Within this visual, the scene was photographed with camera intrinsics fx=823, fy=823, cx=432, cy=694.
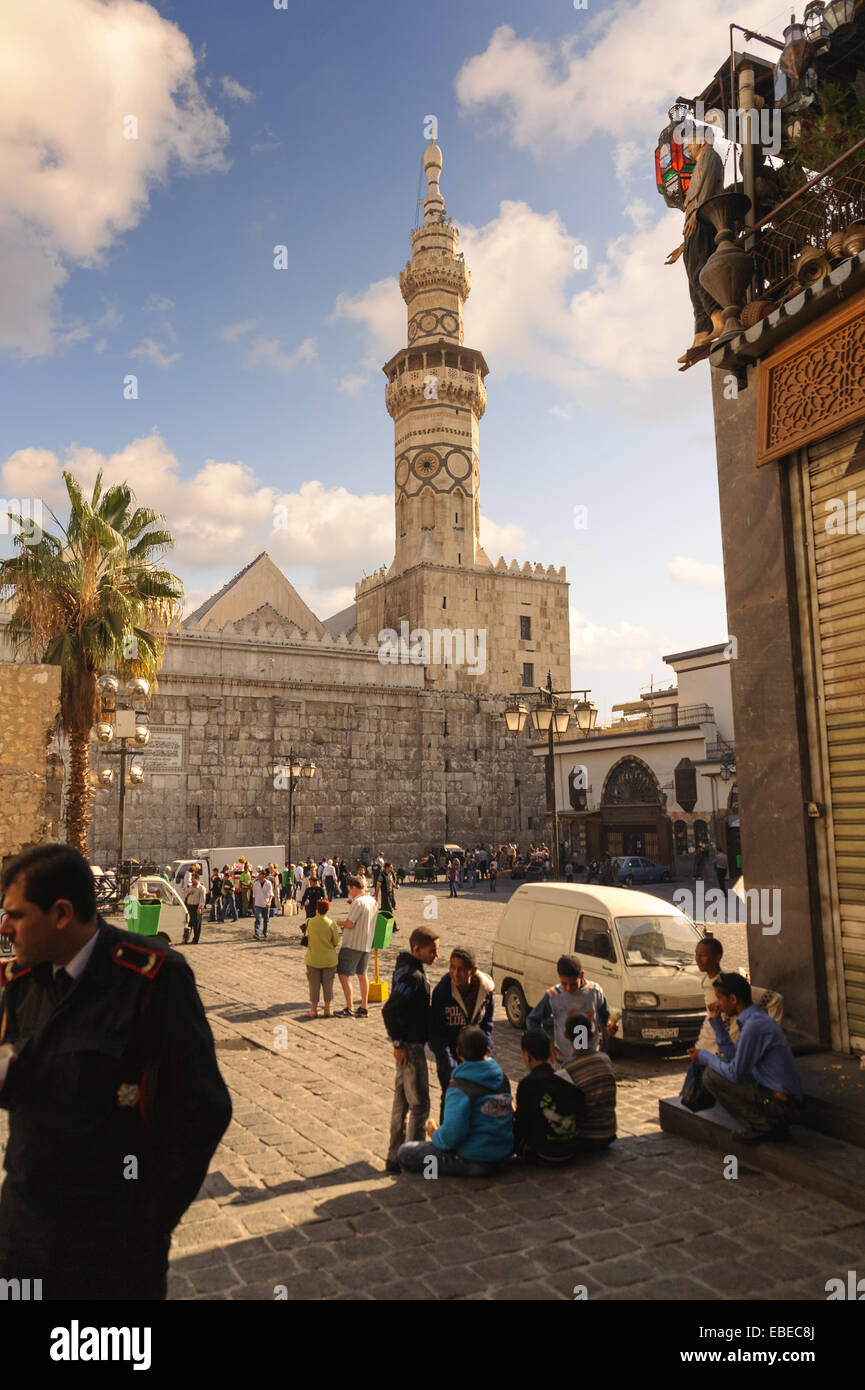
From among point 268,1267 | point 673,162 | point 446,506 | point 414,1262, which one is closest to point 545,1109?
point 414,1262

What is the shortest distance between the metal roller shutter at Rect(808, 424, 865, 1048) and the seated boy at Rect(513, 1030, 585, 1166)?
266cm

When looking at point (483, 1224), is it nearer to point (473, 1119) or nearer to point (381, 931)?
point (473, 1119)

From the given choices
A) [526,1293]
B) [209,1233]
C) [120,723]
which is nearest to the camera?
[526,1293]

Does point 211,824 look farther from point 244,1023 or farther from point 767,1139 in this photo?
point 767,1139

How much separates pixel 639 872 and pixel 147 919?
19130mm

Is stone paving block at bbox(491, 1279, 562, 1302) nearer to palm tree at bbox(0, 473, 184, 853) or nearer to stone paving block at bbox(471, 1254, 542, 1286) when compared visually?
stone paving block at bbox(471, 1254, 542, 1286)

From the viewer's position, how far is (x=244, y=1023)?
1041 centimetres

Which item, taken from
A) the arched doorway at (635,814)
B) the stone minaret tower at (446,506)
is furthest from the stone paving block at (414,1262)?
the stone minaret tower at (446,506)

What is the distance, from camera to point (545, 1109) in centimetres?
550

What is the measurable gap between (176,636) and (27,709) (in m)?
22.5

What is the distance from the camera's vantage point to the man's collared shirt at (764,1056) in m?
5.56

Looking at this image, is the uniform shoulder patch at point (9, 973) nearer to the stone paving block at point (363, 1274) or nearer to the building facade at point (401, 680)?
the stone paving block at point (363, 1274)

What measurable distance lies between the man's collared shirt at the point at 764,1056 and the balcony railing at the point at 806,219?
20.4 ft
